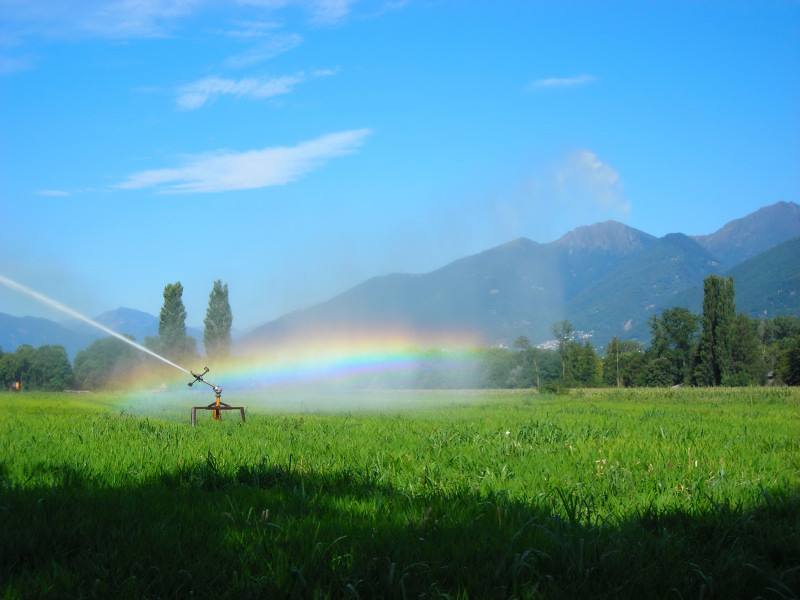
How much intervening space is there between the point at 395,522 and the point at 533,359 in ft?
388

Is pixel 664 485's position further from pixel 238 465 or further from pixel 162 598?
pixel 162 598

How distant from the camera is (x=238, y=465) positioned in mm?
7496

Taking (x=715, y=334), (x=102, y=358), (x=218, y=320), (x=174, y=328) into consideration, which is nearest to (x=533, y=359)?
(x=715, y=334)

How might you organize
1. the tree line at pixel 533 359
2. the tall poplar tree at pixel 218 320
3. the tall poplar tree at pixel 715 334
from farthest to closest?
1. the tall poplar tree at pixel 715 334
2. the tall poplar tree at pixel 218 320
3. the tree line at pixel 533 359

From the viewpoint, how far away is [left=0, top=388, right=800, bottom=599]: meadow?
3805mm

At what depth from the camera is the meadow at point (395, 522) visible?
380 cm

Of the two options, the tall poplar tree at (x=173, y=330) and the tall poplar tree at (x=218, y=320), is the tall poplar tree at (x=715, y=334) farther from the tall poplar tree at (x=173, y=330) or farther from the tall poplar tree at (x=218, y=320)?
the tall poplar tree at (x=173, y=330)

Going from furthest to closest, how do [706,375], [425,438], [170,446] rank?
[706,375] → [425,438] → [170,446]

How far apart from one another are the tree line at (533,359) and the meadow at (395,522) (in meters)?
42.7

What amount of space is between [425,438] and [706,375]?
84.6 m

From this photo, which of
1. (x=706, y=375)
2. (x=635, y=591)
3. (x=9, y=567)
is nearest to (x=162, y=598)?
→ (x=9, y=567)

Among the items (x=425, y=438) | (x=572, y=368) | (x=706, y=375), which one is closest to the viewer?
(x=425, y=438)

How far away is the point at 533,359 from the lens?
11969 cm

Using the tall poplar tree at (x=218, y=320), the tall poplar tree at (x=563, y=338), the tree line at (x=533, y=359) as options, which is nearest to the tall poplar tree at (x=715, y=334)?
the tree line at (x=533, y=359)
